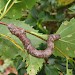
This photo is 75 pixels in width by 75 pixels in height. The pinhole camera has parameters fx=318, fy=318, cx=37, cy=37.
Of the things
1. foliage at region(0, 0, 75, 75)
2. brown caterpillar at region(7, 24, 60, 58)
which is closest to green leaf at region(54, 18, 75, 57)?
foliage at region(0, 0, 75, 75)

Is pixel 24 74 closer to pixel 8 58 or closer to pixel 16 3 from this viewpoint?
pixel 8 58

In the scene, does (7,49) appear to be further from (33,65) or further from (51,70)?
(51,70)

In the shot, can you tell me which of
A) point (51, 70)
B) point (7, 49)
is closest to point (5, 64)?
point (7, 49)

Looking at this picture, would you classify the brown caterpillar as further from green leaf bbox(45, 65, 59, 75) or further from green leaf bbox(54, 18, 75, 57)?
green leaf bbox(45, 65, 59, 75)

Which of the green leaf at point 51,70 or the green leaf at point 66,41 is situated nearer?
the green leaf at point 66,41

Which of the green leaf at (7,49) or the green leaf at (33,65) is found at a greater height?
the green leaf at (7,49)

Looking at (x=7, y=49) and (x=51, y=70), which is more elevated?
(x=7, y=49)

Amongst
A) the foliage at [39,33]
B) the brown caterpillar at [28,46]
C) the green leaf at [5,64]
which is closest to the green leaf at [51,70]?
the foliage at [39,33]

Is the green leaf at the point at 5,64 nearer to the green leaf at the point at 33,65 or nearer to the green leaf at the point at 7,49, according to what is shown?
the green leaf at the point at 7,49
